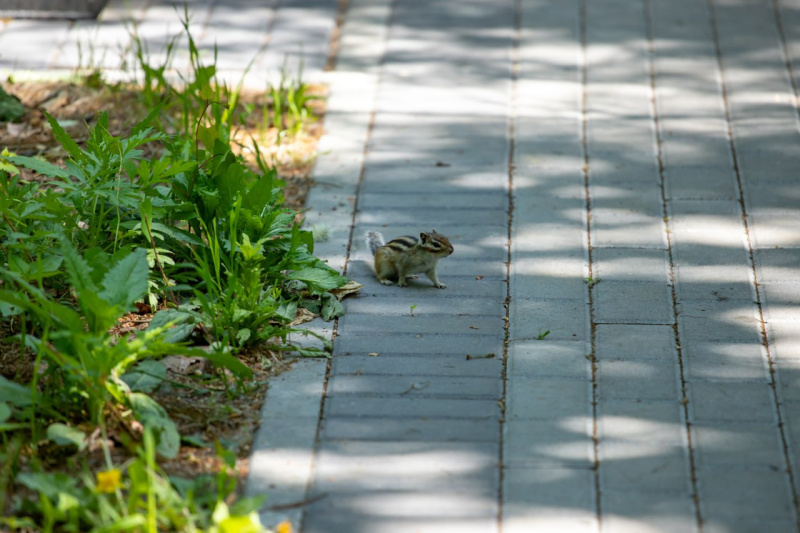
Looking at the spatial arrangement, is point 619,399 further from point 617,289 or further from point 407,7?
point 407,7

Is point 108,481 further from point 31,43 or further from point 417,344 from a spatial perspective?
point 31,43

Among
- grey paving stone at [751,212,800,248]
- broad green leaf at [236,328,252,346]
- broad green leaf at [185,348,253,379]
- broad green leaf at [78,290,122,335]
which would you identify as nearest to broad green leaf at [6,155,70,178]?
broad green leaf at [78,290,122,335]

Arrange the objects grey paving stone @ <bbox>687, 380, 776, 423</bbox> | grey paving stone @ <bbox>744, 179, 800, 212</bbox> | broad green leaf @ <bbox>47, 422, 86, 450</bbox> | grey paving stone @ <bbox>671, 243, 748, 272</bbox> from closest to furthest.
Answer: broad green leaf @ <bbox>47, 422, 86, 450</bbox>, grey paving stone @ <bbox>687, 380, 776, 423</bbox>, grey paving stone @ <bbox>671, 243, 748, 272</bbox>, grey paving stone @ <bbox>744, 179, 800, 212</bbox>

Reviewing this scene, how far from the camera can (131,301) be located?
→ 388 centimetres

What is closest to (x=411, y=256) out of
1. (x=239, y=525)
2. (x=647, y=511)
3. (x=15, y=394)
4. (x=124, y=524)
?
(x=647, y=511)

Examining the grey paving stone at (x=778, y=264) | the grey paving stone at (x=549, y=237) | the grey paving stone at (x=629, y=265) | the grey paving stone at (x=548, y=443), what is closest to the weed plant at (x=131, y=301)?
the grey paving stone at (x=548, y=443)

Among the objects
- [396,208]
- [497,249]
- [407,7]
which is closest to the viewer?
[497,249]

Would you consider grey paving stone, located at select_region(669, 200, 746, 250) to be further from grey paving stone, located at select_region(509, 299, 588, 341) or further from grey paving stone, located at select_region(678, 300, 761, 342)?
grey paving stone, located at select_region(509, 299, 588, 341)

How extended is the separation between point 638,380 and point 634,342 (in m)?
0.32

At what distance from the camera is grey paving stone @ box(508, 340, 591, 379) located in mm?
4328

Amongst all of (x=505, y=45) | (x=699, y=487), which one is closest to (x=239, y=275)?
(x=699, y=487)

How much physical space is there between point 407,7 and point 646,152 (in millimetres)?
3015

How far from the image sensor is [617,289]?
498 centimetres

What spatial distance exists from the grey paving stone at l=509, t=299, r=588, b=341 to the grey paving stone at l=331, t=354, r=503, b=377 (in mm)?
273
